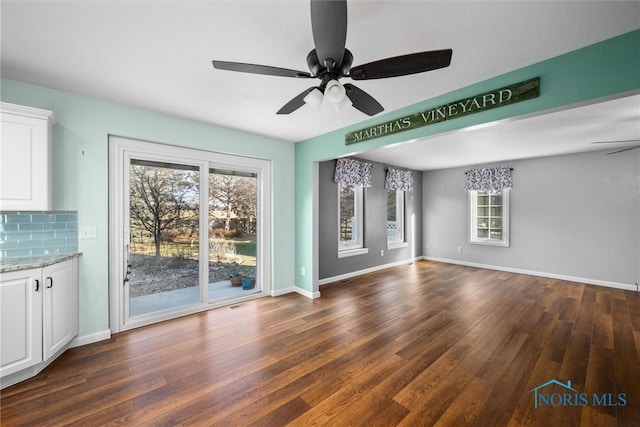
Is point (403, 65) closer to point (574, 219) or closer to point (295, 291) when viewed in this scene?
point (295, 291)

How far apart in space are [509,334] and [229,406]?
9.45ft

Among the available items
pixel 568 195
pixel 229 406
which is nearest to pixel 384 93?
pixel 229 406

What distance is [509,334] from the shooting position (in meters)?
2.77

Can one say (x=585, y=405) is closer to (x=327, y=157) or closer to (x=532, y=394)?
(x=532, y=394)

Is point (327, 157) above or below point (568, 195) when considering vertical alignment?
above

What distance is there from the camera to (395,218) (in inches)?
254

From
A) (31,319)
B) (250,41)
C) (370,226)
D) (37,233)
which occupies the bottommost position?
(31,319)

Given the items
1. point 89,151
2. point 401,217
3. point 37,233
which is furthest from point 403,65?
point 401,217

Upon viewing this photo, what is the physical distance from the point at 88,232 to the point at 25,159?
2.65 feet

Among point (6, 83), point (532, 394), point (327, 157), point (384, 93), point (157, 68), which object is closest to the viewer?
point (532, 394)

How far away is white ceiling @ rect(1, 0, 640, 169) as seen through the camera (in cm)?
149

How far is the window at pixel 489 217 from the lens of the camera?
559 cm

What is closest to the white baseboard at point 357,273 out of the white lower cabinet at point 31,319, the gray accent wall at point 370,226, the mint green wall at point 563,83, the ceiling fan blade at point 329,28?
the gray accent wall at point 370,226

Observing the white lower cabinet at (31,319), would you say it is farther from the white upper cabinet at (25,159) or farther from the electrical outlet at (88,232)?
the white upper cabinet at (25,159)
